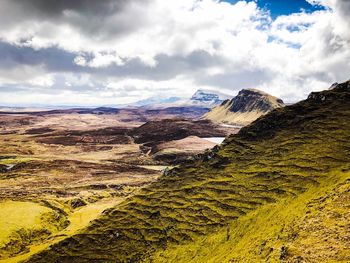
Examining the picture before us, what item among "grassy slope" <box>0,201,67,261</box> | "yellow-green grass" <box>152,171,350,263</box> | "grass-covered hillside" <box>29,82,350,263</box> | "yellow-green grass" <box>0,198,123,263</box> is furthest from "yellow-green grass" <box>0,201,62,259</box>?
"yellow-green grass" <box>152,171,350,263</box>

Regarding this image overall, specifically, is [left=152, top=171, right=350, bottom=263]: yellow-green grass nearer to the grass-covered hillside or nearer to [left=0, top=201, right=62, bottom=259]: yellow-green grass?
the grass-covered hillside

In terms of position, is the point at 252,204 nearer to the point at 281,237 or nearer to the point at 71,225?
the point at 281,237

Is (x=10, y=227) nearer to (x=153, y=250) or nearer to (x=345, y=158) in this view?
(x=153, y=250)

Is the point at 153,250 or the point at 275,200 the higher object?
the point at 275,200

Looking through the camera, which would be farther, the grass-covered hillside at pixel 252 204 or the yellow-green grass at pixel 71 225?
the yellow-green grass at pixel 71 225

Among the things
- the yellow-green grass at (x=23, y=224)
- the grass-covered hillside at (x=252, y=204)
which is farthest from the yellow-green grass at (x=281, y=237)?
the yellow-green grass at (x=23, y=224)

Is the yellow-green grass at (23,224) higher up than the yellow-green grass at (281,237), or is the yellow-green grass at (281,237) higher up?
the yellow-green grass at (281,237)

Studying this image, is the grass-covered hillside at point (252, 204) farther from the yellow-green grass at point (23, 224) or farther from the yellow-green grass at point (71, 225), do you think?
the yellow-green grass at point (23, 224)

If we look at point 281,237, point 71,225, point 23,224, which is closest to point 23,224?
point 23,224

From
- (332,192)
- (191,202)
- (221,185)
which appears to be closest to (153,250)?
(191,202)
